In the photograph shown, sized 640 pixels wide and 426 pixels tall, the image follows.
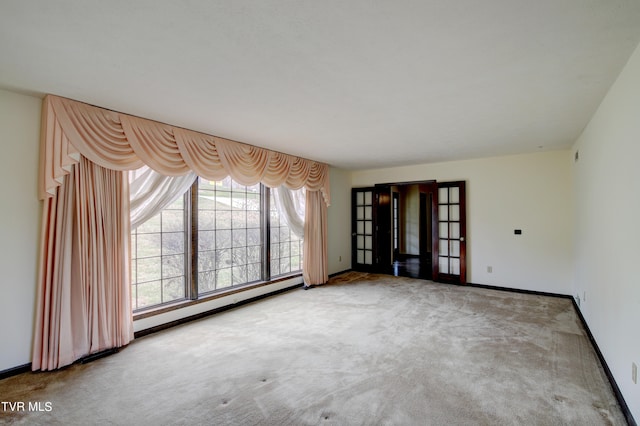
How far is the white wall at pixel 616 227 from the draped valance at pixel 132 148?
396cm

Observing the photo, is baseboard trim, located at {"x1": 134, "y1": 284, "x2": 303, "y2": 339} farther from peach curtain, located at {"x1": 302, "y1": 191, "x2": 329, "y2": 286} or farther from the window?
peach curtain, located at {"x1": 302, "y1": 191, "x2": 329, "y2": 286}

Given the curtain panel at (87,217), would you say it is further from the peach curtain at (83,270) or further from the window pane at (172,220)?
the window pane at (172,220)

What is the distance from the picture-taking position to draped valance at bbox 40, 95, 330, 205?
105 inches

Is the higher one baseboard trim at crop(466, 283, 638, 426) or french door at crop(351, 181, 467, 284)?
french door at crop(351, 181, 467, 284)

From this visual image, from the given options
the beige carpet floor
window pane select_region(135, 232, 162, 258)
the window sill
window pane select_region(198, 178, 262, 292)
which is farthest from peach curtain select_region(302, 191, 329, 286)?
window pane select_region(135, 232, 162, 258)

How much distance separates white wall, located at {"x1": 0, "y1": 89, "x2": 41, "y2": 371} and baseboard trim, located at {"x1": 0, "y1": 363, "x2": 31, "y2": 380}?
0.03 metres

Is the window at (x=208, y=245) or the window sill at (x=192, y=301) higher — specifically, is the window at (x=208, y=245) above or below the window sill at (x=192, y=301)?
above

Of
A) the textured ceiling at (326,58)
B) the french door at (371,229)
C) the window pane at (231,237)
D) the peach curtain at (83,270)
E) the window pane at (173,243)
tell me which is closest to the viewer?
the textured ceiling at (326,58)

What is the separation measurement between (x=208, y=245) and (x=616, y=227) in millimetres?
4442

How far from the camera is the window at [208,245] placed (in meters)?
3.64

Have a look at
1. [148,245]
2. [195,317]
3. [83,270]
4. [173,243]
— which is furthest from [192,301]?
[83,270]

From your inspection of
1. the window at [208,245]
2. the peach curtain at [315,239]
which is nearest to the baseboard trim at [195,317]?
the window at [208,245]

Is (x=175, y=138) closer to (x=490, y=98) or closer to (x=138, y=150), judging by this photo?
(x=138, y=150)

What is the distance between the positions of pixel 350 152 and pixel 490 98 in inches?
98.3
